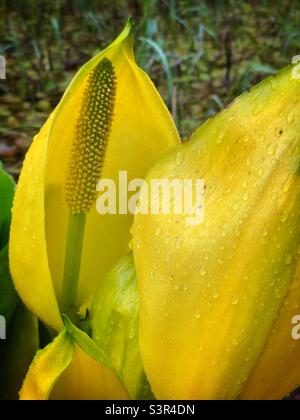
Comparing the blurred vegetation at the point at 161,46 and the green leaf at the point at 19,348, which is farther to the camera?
the blurred vegetation at the point at 161,46

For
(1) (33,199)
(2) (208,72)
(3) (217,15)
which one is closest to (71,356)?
(1) (33,199)

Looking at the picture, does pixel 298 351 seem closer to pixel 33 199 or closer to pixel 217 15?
pixel 33 199

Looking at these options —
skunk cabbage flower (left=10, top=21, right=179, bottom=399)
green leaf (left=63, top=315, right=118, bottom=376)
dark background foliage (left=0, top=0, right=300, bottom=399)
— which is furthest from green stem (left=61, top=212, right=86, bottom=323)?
dark background foliage (left=0, top=0, right=300, bottom=399)

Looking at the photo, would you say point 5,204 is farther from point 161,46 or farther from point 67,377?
point 161,46

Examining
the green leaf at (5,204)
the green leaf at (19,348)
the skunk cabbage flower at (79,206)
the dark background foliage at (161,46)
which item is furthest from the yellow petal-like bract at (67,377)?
the dark background foliage at (161,46)

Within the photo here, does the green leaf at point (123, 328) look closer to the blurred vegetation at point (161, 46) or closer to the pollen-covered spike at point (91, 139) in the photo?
the pollen-covered spike at point (91, 139)

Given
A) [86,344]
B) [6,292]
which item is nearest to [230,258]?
[86,344]
